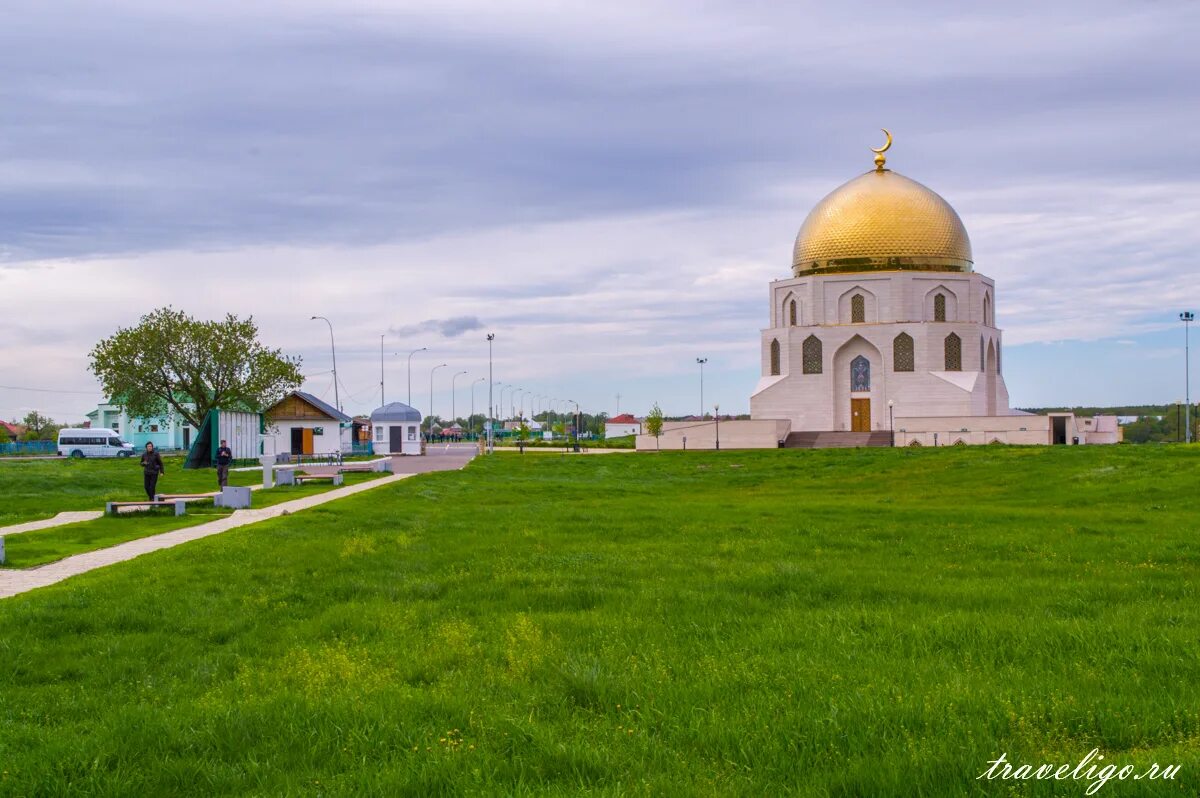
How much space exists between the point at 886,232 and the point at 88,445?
2108 inches

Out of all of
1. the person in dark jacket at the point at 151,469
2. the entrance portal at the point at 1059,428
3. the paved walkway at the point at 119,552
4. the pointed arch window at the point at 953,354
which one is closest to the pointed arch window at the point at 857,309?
the pointed arch window at the point at 953,354

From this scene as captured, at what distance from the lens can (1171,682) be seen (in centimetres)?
643

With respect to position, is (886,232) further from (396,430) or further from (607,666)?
(607,666)

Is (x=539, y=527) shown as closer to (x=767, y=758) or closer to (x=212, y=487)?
(x=767, y=758)

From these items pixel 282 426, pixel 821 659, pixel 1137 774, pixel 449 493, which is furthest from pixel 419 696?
pixel 282 426

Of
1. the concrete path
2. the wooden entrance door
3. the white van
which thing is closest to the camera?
the concrete path

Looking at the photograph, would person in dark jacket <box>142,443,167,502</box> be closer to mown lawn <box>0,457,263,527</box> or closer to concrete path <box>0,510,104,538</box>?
mown lawn <box>0,457,263,527</box>

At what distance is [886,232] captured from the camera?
220 ft

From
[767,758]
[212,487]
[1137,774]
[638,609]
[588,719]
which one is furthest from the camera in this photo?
[212,487]

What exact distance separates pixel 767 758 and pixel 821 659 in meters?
2.04

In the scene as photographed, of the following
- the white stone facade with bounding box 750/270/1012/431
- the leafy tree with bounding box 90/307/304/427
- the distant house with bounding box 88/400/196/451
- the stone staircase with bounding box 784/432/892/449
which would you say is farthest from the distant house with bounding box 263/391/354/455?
the distant house with bounding box 88/400/196/451

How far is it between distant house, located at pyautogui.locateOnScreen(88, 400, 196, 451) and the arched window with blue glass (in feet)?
181

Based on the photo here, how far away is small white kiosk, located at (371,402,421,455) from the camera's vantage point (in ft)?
213

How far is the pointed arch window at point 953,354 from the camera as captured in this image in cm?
6706
